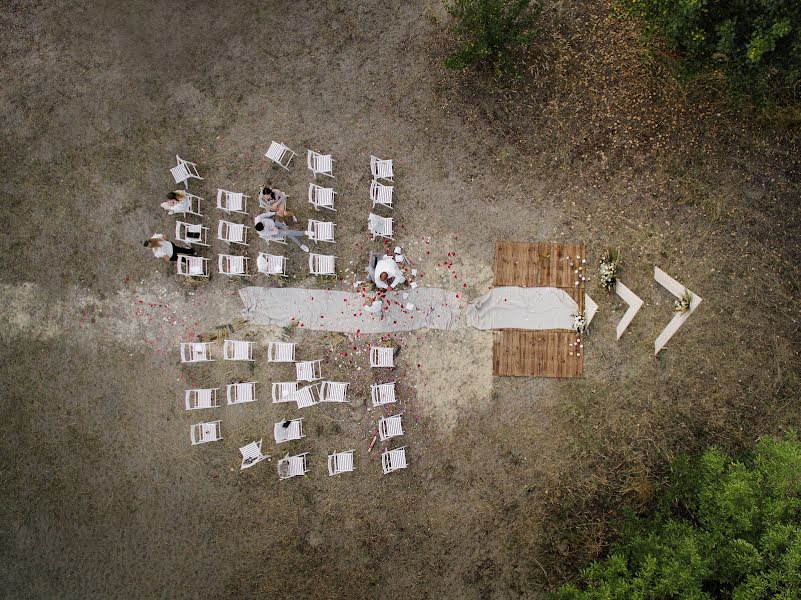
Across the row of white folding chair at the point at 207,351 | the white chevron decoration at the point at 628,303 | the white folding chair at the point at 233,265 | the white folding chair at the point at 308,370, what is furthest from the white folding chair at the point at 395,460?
the white chevron decoration at the point at 628,303

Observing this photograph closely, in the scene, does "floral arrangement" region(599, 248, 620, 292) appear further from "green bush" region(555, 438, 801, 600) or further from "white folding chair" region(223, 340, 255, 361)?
"white folding chair" region(223, 340, 255, 361)

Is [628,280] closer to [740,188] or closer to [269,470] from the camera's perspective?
[740,188]

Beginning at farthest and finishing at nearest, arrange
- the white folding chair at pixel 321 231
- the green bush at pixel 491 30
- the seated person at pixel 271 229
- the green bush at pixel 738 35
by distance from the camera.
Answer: the white folding chair at pixel 321 231, the seated person at pixel 271 229, the green bush at pixel 491 30, the green bush at pixel 738 35

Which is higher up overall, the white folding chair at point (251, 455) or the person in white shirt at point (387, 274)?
the person in white shirt at point (387, 274)

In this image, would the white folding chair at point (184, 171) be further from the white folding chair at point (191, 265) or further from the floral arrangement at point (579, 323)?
the floral arrangement at point (579, 323)

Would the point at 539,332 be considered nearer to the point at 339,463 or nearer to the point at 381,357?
the point at 381,357

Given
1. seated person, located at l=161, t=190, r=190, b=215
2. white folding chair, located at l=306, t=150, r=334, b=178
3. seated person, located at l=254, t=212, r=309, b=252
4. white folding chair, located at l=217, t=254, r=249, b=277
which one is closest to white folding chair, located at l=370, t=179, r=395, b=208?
white folding chair, located at l=306, t=150, r=334, b=178
